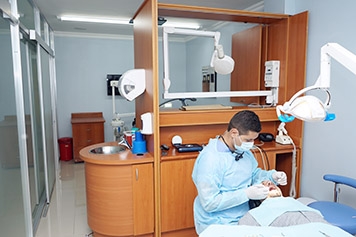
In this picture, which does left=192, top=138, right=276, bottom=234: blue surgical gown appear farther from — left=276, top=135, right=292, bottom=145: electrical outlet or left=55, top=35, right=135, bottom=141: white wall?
left=55, top=35, right=135, bottom=141: white wall

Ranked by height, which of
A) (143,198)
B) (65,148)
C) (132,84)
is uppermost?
(132,84)

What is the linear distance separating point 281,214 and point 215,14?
197 centimetres

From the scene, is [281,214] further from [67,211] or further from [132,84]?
[67,211]

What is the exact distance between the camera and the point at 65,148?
17.7ft

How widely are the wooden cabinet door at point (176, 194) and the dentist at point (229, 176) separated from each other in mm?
635

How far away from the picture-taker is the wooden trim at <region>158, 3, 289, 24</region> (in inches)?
96.5

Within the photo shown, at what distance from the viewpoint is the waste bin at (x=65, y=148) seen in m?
5.40

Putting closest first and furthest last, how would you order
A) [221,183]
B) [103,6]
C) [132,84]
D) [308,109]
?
1. [308,109]
2. [221,183]
3. [132,84]
4. [103,6]

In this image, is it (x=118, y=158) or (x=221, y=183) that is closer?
(x=221, y=183)

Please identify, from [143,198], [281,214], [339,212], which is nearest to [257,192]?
[281,214]

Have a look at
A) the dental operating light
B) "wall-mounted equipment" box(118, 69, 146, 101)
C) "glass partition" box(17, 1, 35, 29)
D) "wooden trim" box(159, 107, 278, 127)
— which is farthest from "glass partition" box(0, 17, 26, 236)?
the dental operating light

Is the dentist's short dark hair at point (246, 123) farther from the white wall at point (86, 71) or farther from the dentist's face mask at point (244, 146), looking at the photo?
the white wall at point (86, 71)

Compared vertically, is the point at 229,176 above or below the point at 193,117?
below

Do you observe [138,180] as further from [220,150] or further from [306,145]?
[306,145]
